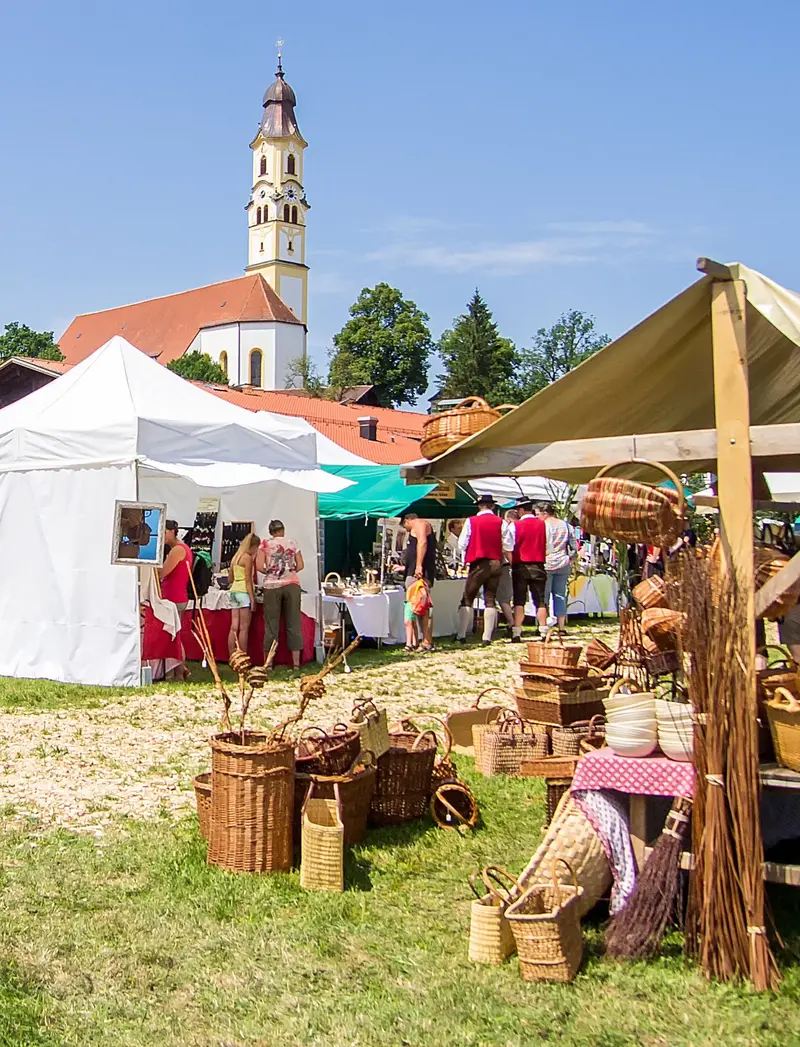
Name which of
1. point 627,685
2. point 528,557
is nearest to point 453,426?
point 627,685

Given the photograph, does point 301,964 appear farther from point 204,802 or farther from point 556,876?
point 204,802

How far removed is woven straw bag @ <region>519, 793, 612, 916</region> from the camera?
3.75 m

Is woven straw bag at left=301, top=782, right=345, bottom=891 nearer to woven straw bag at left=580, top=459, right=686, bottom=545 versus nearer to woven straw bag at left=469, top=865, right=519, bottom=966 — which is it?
woven straw bag at left=469, top=865, right=519, bottom=966

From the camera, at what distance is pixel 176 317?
74.4 m

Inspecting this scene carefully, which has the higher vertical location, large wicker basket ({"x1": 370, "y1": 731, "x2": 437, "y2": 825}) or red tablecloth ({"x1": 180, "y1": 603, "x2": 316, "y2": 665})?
red tablecloth ({"x1": 180, "y1": 603, "x2": 316, "y2": 665})

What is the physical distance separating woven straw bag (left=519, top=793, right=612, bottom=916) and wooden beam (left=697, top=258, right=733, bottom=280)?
197 cm

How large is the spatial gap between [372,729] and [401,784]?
348 mm

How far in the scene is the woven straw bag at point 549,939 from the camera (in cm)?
342

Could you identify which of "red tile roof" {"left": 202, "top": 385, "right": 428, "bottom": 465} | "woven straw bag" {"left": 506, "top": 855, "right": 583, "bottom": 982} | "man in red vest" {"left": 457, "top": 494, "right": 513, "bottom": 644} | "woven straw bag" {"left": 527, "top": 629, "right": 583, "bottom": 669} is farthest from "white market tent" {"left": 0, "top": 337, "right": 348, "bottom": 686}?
"red tile roof" {"left": 202, "top": 385, "right": 428, "bottom": 465}

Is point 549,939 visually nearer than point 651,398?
Yes

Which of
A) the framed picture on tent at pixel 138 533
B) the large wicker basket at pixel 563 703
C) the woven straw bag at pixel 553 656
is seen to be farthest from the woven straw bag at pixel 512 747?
the framed picture on tent at pixel 138 533

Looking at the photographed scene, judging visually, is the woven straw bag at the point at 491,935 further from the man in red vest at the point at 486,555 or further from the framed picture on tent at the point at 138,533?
the man in red vest at the point at 486,555

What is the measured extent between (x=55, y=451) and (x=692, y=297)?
731 cm

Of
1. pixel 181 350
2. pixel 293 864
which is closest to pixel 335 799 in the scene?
pixel 293 864
